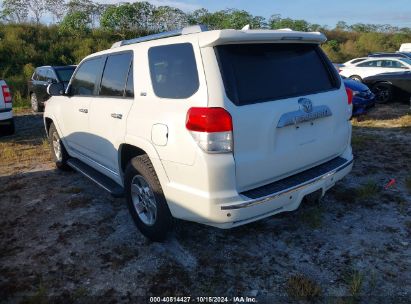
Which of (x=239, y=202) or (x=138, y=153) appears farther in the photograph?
(x=138, y=153)

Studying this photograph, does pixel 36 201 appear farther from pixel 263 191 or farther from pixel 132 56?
pixel 263 191

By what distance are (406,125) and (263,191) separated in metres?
6.88

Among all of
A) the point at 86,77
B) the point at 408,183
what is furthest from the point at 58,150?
the point at 408,183

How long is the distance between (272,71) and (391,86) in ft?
31.8

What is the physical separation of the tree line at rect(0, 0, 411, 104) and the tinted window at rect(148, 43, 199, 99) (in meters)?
13.5

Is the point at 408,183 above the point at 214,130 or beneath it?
beneath

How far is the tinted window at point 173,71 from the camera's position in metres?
2.91

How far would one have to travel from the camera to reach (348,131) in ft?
12.1

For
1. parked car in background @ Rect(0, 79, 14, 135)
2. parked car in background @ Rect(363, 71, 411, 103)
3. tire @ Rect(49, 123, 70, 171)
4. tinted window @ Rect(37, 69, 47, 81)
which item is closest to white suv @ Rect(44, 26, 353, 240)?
tire @ Rect(49, 123, 70, 171)

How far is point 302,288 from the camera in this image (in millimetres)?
2809

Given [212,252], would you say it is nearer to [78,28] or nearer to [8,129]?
[8,129]

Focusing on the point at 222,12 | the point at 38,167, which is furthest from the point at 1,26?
the point at 38,167

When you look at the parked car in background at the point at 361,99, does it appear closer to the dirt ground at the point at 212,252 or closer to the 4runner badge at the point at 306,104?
the dirt ground at the point at 212,252

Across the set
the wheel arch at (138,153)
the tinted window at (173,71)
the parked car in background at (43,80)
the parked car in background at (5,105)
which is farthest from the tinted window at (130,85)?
the parked car in background at (43,80)
